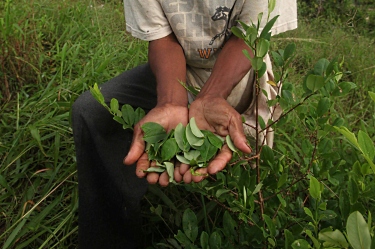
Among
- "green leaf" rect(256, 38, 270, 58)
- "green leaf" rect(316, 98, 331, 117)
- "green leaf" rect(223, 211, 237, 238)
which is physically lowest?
"green leaf" rect(223, 211, 237, 238)

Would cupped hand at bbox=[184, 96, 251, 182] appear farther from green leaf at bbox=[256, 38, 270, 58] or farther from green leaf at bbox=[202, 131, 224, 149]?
green leaf at bbox=[256, 38, 270, 58]

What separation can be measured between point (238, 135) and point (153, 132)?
0.74ft

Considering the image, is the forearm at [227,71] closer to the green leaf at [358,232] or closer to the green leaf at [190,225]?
the green leaf at [190,225]

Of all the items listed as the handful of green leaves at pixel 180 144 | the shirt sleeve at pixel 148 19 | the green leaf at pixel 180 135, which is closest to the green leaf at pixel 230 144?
the handful of green leaves at pixel 180 144

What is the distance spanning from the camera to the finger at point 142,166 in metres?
1.07

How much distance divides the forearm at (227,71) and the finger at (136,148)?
9.4 inches

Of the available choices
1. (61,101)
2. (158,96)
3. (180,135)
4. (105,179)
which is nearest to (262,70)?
(180,135)

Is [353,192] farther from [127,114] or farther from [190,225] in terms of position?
[127,114]

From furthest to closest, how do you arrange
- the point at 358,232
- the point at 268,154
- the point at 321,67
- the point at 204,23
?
1. the point at 204,23
2. the point at 268,154
3. the point at 321,67
4. the point at 358,232

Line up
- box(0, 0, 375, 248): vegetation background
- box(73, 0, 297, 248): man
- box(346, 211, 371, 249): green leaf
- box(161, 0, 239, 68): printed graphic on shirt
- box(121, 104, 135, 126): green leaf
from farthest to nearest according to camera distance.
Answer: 1. box(0, 0, 375, 248): vegetation background
2. box(161, 0, 239, 68): printed graphic on shirt
3. box(73, 0, 297, 248): man
4. box(121, 104, 135, 126): green leaf
5. box(346, 211, 371, 249): green leaf

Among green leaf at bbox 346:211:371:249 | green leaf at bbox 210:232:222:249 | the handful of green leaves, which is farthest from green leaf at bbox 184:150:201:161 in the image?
green leaf at bbox 346:211:371:249

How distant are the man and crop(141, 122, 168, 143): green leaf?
0.16ft

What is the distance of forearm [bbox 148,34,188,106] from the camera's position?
1.31m

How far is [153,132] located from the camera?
1.10 metres
